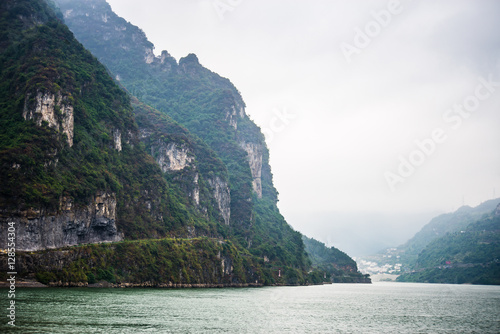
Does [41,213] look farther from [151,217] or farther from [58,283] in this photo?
[151,217]

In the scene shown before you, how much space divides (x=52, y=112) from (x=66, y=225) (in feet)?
122

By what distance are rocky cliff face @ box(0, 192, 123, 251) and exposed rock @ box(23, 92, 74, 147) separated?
2386cm

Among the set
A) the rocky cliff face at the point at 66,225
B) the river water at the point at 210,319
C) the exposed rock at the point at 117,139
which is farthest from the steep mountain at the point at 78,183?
the river water at the point at 210,319

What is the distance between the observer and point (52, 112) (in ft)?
454

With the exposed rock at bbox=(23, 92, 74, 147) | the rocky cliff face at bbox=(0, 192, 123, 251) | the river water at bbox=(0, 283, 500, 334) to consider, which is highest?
the exposed rock at bbox=(23, 92, 74, 147)

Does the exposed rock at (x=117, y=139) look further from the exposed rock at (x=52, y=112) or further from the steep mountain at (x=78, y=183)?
the exposed rock at (x=52, y=112)

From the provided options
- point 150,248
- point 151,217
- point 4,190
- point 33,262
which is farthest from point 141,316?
point 151,217

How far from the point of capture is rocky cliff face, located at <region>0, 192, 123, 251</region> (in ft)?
356

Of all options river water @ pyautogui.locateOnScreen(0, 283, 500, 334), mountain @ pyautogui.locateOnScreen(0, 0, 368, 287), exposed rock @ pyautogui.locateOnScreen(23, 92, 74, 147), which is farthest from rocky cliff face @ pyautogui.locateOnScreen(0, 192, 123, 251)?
river water @ pyautogui.locateOnScreen(0, 283, 500, 334)

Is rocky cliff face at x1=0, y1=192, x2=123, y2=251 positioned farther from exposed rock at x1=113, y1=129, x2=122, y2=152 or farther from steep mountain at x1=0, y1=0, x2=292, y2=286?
exposed rock at x1=113, y1=129, x2=122, y2=152

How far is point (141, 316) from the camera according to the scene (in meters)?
65.8

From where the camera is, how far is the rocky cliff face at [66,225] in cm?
10862

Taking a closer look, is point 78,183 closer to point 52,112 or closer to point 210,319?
point 52,112

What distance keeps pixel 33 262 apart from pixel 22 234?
307 inches
